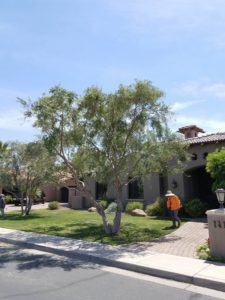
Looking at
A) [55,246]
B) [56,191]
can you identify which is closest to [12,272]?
[55,246]

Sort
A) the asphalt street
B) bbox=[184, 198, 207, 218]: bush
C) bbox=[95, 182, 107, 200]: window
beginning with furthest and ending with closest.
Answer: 1. bbox=[95, 182, 107, 200]: window
2. bbox=[184, 198, 207, 218]: bush
3. the asphalt street

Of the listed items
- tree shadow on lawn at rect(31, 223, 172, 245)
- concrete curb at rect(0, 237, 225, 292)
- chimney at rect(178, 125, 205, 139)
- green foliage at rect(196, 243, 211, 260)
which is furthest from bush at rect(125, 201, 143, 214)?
green foliage at rect(196, 243, 211, 260)

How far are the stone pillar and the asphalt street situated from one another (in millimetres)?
2098

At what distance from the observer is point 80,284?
287 inches

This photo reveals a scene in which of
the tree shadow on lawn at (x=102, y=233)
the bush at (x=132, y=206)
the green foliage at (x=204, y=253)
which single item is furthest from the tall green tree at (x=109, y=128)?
the bush at (x=132, y=206)

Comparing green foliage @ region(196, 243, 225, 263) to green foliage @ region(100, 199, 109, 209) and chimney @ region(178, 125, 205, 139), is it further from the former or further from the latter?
chimney @ region(178, 125, 205, 139)

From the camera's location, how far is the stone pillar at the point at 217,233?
905 centimetres

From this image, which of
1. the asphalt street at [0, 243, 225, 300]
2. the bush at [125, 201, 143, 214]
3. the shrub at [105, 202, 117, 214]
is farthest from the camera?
the shrub at [105, 202, 117, 214]

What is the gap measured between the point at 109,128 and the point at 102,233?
4007 millimetres

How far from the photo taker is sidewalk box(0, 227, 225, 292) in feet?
24.8

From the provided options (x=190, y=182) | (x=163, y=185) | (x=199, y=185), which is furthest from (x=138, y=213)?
(x=199, y=185)

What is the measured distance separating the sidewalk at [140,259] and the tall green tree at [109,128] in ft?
8.69

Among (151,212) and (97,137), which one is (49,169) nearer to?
(97,137)

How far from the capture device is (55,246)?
11.2 meters
